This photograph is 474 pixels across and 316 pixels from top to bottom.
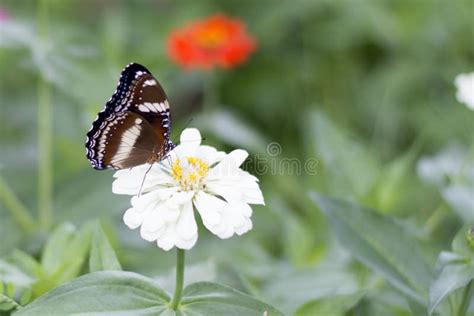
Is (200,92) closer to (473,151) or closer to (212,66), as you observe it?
(212,66)

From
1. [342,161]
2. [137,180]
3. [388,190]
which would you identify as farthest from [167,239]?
[342,161]

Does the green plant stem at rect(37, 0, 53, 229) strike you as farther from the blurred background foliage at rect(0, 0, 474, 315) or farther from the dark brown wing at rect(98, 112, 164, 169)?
the dark brown wing at rect(98, 112, 164, 169)

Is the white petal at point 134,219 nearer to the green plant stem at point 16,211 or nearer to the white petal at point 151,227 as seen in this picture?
the white petal at point 151,227

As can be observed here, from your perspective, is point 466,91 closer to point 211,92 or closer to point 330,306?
point 330,306

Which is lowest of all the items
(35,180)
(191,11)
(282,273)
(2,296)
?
(2,296)

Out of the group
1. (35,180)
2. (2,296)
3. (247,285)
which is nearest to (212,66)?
(35,180)

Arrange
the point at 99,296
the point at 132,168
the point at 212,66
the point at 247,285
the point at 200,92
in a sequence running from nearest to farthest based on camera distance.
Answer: the point at 99,296 → the point at 132,168 → the point at 247,285 → the point at 212,66 → the point at 200,92
